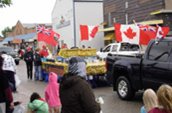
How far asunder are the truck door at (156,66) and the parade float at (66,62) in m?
4.67

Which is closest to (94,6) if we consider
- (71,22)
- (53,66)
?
(71,22)

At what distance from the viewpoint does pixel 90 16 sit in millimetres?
45750

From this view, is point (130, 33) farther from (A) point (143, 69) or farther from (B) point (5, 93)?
(B) point (5, 93)

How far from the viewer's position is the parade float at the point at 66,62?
1509 cm

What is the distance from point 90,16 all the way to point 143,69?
117 feet

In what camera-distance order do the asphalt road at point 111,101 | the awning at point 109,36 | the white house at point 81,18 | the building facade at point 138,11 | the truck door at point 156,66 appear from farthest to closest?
the white house at point 81,18, the awning at point 109,36, the building facade at point 138,11, the asphalt road at point 111,101, the truck door at point 156,66

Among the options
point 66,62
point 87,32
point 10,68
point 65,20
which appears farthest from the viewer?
point 65,20

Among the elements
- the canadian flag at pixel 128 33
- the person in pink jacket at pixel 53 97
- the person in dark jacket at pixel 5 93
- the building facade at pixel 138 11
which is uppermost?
the building facade at pixel 138 11

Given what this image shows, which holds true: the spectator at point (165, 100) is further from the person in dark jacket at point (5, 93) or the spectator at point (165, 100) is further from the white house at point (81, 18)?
the white house at point (81, 18)

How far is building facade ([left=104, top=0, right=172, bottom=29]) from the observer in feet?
95.4

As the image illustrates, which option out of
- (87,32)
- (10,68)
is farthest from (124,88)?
(87,32)

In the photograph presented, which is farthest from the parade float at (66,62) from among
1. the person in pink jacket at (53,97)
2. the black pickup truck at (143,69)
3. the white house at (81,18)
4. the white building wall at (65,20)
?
the white building wall at (65,20)

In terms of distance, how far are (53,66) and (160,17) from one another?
14.5m

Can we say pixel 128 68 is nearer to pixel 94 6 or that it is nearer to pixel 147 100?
pixel 147 100
